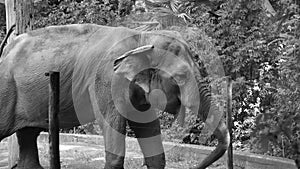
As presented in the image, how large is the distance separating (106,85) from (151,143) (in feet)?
2.81

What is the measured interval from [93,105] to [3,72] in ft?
3.97

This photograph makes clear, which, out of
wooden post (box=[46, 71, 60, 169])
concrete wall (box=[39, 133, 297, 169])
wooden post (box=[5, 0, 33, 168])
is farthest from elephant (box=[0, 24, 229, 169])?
concrete wall (box=[39, 133, 297, 169])

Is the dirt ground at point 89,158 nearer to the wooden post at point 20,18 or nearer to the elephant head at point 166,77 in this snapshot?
the wooden post at point 20,18

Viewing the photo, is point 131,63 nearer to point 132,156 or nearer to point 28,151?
point 28,151

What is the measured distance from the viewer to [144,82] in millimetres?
5418

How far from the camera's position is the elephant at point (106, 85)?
17.6ft

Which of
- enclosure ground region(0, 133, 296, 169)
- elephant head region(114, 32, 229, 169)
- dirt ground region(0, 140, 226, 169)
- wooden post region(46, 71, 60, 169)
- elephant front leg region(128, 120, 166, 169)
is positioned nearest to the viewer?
wooden post region(46, 71, 60, 169)

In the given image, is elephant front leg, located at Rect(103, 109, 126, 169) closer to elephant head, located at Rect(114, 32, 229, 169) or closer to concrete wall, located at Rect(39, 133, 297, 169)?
elephant head, located at Rect(114, 32, 229, 169)

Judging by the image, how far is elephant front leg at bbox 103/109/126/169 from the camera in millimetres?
5430

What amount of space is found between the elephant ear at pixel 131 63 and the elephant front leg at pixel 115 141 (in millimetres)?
419

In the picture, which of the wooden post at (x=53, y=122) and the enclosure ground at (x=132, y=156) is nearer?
the wooden post at (x=53, y=122)

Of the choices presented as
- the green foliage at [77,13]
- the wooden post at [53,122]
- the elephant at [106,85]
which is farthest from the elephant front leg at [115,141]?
the green foliage at [77,13]

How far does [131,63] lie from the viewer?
5367 mm

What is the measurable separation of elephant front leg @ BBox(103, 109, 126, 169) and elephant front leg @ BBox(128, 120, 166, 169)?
0.45m
